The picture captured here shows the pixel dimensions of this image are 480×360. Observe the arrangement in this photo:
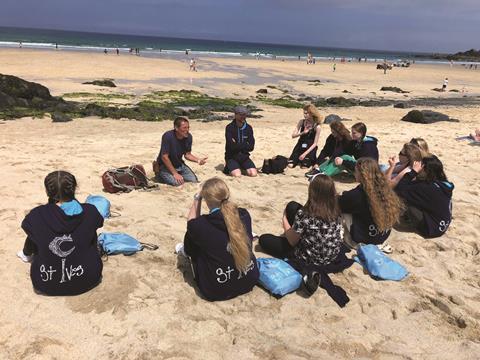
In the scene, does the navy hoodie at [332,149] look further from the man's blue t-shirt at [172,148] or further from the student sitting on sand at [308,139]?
the man's blue t-shirt at [172,148]

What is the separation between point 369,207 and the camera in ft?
16.1

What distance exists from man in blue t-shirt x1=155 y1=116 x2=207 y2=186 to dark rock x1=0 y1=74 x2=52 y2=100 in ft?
34.1

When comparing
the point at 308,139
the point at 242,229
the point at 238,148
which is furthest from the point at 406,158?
the point at 242,229

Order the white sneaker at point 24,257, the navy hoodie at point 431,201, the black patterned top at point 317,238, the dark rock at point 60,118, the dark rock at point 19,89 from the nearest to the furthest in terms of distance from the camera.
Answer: the black patterned top at point 317,238 → the white sneaker at point 24,257 → the navy hoodie at point 431,201 → the dark rock at point 60,118 → the dark rock at point 19,89

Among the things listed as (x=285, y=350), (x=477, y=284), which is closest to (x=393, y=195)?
(x=477, y=284)

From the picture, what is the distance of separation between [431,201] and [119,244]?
151 inches

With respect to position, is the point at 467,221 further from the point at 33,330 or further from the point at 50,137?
the point at 50,137

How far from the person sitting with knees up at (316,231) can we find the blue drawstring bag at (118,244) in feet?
5.68

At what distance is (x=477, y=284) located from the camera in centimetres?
456

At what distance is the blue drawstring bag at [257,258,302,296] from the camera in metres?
4.12

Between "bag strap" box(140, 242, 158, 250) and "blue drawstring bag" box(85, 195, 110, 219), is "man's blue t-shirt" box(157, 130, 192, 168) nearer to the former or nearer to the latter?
"blue drawstring bag" box(85, 195, 110, 219)

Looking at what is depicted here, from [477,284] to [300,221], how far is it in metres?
2.08

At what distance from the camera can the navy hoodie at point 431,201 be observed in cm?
528

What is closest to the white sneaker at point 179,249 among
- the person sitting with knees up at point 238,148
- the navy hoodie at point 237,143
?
the person sitting with knees up at point 238,148
